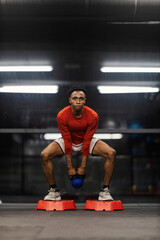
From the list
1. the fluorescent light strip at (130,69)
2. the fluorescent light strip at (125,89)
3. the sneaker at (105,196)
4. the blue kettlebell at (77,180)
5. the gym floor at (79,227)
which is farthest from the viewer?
the fluorescent light strip at (125,89)

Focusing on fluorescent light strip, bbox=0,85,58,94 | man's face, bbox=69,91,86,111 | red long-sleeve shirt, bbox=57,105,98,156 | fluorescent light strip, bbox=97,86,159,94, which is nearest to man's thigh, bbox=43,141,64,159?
red long-sleeve shirt, bbox=57,105,98,156

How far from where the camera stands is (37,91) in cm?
582

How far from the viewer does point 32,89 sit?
579cm

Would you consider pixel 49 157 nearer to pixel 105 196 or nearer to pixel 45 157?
pixel 45 157

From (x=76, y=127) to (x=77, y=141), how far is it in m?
0.20

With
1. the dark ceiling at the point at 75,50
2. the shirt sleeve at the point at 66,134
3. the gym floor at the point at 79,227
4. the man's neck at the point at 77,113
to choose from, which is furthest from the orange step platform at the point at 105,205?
the dark ceiling at the point at 75,50

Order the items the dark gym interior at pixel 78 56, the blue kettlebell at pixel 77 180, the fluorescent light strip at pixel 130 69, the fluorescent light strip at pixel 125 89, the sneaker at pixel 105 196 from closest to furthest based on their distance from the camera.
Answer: the blue kettlebell at pixel 77 180 < the sneaker at pixel 105 196 < the dark gym interior at pixel 78 56 < the fluorescent light strip at pixel 130 69 < the fluorescent light strip at pixel 125 89

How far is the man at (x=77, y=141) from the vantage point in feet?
14.0

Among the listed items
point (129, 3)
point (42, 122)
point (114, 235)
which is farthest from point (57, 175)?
point (114, 235)

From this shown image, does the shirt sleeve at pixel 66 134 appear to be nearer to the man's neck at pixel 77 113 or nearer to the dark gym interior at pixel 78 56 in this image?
the man's neck at pixel 77 113

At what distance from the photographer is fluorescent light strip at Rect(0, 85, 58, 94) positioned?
575 centimetres

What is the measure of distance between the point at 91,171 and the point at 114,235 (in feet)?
27.6

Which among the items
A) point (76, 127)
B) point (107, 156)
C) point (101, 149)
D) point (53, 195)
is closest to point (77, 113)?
point (76, 127)

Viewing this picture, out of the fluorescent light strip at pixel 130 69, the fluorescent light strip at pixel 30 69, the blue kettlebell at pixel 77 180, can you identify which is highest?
the fluorescent light strip at pixel 30 69
